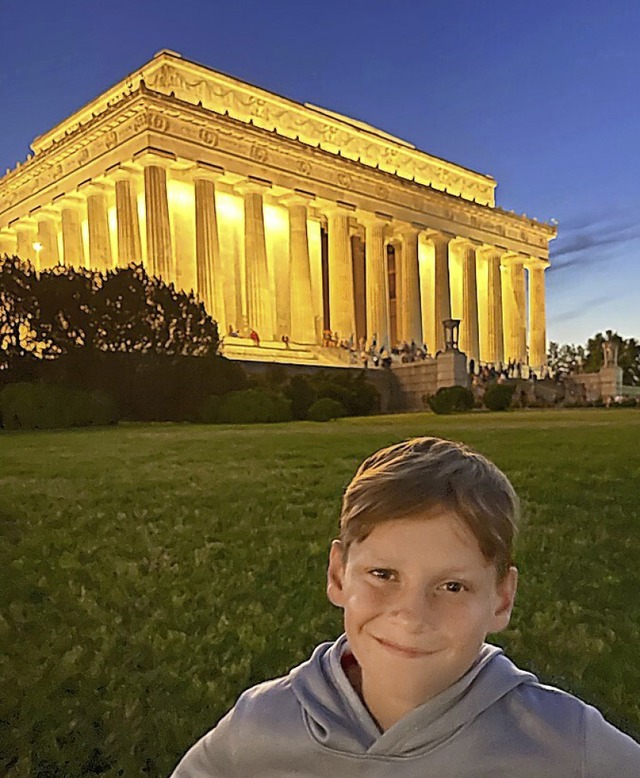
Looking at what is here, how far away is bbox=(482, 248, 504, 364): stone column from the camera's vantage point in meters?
65.4

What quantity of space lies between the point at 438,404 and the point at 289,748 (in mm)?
25274

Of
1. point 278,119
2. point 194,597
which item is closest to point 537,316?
point 278,119

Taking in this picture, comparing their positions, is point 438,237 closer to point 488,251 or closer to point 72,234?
point 488,251

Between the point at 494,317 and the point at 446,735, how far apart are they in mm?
65565

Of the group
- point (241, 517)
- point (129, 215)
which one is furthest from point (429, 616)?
point (129, 215)

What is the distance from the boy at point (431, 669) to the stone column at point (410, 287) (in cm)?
5552

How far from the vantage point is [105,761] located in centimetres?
436

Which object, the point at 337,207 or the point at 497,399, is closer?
the point at 497,399

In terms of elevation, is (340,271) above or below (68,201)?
below

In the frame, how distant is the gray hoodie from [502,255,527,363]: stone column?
67.1 metres

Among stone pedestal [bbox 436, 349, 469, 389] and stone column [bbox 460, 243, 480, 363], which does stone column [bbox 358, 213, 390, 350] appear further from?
stone pedestal [bbox 436, 349, 469, 389]

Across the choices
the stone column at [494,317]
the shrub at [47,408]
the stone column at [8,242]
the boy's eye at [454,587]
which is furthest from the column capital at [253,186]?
the boy's eye at [454,587]

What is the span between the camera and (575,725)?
199cm

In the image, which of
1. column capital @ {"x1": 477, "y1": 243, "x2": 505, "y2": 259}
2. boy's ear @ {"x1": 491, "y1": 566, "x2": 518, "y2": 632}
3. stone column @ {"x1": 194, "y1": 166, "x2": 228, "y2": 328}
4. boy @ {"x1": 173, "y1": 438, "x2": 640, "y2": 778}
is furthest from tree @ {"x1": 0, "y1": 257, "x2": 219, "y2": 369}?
column capital @ {"x1": 477, "y1": 243, "x2": 505, "y2": 259}
